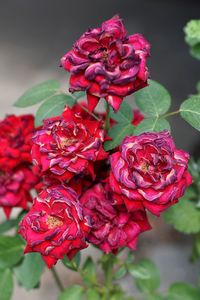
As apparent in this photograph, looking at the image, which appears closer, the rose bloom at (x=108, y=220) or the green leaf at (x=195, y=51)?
the rose bloom at (x=108, y=220)

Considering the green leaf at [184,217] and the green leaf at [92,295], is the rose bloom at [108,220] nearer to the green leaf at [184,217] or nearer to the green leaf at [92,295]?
the green leaf at [92,295]

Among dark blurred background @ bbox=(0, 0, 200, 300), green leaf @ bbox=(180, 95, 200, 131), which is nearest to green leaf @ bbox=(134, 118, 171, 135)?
green leaf @ bbox=(180, 95, 200, 131)

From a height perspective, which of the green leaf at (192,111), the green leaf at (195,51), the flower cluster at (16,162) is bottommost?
the green leaf at (195,51)

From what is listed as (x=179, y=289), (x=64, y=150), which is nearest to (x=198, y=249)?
(x=179, y=289)

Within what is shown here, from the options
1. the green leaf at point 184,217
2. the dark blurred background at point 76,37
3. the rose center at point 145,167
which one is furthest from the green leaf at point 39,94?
the dark blurred background at point 76,37

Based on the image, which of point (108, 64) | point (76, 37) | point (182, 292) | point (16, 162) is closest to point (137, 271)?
point (182, 292)

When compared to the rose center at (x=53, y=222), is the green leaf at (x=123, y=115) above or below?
above
